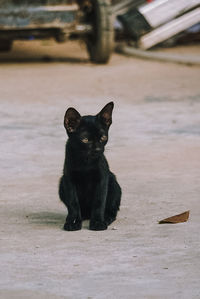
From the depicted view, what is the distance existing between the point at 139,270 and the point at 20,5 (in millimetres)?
8834

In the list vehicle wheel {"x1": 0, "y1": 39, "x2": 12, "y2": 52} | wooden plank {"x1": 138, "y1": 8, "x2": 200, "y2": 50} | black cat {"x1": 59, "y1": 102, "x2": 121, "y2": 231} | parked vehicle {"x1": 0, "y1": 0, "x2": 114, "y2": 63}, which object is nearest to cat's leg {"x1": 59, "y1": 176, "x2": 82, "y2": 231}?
black cat {"x1": 59, "y1": 102, "x2": 121, "y2": 231}

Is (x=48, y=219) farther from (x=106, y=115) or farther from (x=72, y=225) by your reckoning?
(x=106, y=115)

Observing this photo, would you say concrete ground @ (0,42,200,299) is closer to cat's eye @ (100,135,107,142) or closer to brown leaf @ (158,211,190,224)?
brown leaf @ (158,211,190,224)

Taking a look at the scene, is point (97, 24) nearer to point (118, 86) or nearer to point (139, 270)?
point (118, 86)

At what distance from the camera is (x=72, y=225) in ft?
16.2

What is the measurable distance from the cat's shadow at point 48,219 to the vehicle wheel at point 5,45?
9.32m

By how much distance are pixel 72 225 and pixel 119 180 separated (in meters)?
1.33

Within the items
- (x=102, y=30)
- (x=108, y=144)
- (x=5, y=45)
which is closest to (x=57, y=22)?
(x=102, y=30)

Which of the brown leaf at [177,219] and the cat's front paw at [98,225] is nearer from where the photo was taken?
the cat's front paw at [98,225]

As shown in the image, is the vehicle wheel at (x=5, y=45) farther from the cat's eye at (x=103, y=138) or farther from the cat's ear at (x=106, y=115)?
the cat's eye at (x=103, y=138)

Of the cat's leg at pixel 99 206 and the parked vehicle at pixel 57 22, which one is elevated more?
the cat's leg at pixel 99 206

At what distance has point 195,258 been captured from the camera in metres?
4.28

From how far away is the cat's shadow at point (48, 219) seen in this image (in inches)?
200

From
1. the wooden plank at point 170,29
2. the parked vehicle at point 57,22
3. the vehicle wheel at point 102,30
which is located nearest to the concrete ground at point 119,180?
the vehicle wheel at point 102,30
